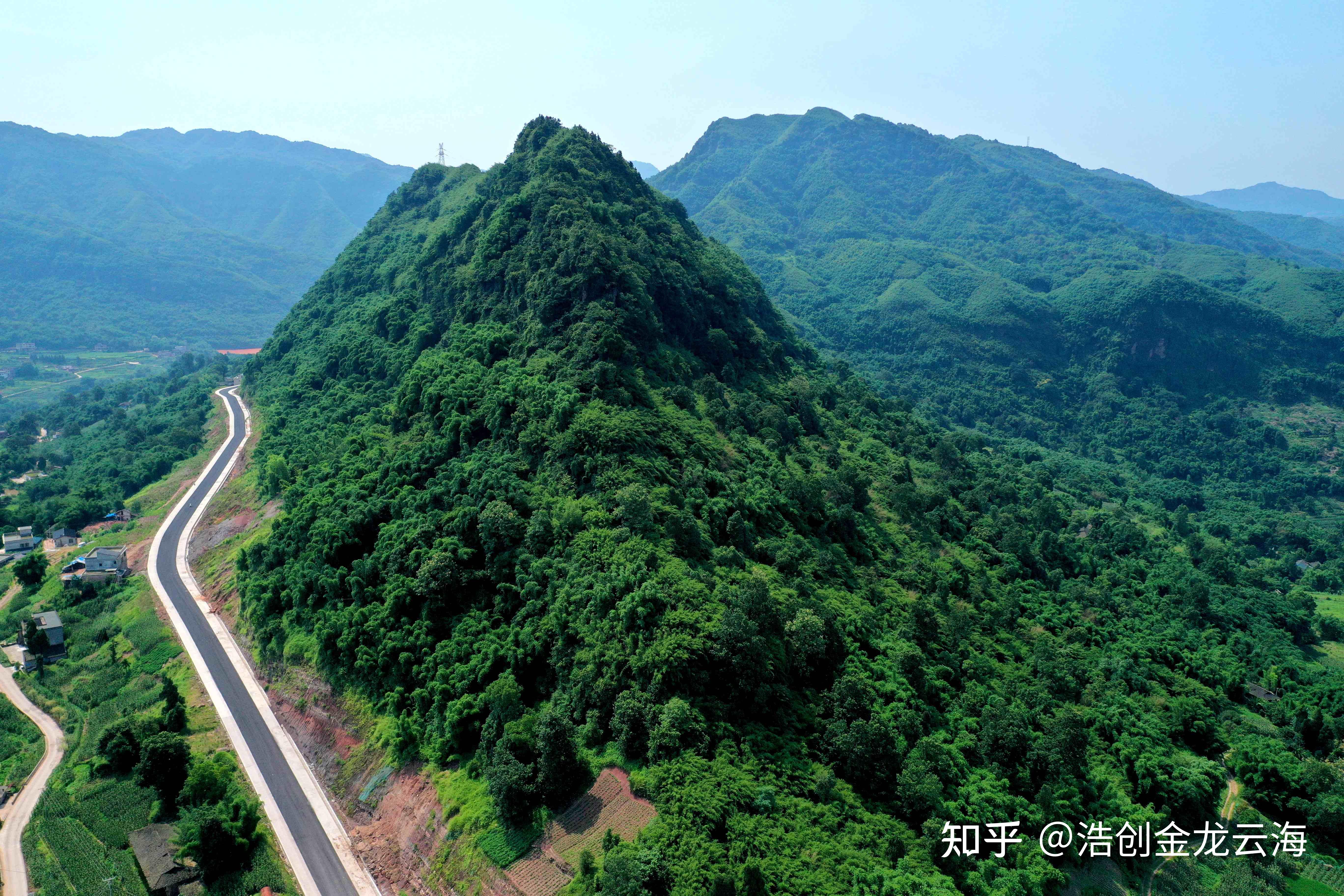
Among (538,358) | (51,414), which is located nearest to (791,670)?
(538,358)

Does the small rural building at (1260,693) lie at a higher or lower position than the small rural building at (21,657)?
higher

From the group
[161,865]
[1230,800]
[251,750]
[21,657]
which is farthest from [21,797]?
[1230,800]

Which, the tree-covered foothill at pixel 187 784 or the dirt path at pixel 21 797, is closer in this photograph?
the tree-covered foothill at pixel 187 784

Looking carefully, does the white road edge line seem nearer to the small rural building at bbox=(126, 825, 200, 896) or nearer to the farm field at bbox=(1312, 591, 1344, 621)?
the small rural building at bbox=(126, 825, 200, 896)

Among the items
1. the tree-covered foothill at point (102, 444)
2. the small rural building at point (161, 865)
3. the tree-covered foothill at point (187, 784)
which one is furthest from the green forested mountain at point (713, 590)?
the tree-covered foothill at point (102, 444)

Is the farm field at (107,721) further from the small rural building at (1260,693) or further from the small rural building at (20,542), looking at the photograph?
the small rural building at (1260,693)

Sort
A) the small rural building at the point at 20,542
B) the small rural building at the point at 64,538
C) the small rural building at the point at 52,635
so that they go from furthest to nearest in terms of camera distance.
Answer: the small rural building at the point at 64,538, the small rural building at the point at 20,542, the small rural building at the point at 52,635

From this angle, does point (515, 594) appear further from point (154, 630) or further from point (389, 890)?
point (154, 630)
